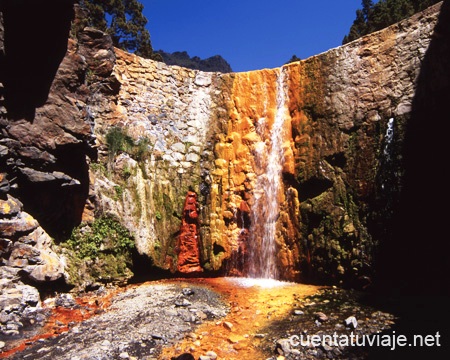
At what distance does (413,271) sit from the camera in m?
7.84

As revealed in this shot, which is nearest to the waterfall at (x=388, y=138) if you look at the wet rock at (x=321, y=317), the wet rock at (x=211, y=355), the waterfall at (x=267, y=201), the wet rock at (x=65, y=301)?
the waterfall at (x=267, y=201)

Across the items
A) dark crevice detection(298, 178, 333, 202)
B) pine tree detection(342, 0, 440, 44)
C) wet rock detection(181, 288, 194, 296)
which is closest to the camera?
wet rock detection(181, 288, 194, 296)

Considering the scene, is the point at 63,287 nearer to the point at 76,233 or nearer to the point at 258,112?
the point at 76,233

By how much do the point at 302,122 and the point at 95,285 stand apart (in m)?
7.58

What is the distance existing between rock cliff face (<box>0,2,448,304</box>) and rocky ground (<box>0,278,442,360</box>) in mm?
1220

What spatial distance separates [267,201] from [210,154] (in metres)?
2.54

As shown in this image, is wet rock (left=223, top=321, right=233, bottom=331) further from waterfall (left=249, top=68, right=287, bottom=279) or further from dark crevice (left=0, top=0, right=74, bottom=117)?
dark crevice (left=0, top=0, right=74, bottom=117)

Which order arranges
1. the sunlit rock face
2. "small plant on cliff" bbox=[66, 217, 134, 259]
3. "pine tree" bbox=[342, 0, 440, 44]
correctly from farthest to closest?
"pine tree" bbox=[342, 0, 440, 44] < the sunlit rock face < "small plant on cliff" bbox=[66, 217, 134, 259]

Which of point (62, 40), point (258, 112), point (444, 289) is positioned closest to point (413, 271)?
point (444, 289)

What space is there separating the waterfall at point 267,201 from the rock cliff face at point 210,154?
0.17 feet

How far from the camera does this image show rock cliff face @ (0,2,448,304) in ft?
25.5

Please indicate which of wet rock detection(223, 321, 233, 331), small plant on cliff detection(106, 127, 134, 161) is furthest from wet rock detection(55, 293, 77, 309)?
small plant on cliff detection(106, 127, 134, 161)

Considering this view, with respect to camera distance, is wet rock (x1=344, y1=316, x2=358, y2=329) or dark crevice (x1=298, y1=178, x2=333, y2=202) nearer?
wet rock (x1=344, y1=316, x2=358, y2=329)

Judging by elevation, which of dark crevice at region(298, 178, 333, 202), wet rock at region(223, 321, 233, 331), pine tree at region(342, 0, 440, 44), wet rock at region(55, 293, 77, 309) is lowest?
wet rock at region(223, 321, 233, 331)
